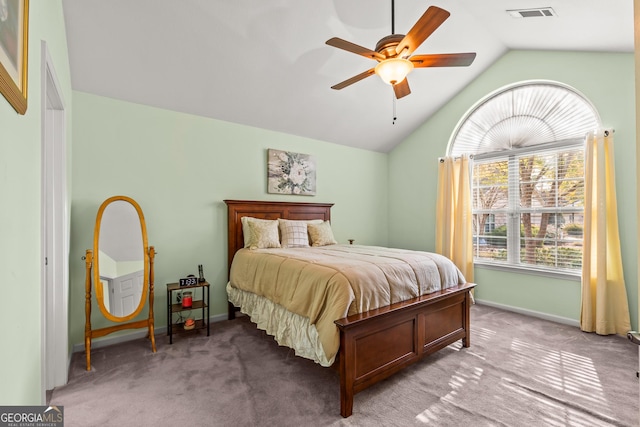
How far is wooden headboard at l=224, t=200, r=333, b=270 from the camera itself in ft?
11.5

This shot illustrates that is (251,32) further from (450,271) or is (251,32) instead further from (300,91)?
(450,271)

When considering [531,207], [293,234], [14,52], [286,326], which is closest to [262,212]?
[293,234]

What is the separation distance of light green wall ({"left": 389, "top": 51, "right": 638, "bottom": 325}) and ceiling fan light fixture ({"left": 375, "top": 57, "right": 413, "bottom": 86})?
2.54 meters

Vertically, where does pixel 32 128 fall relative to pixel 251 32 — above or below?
below

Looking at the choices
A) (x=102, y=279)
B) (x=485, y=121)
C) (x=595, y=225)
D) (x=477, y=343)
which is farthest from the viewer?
(x=485, y=121)

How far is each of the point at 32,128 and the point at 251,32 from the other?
2.04 meters

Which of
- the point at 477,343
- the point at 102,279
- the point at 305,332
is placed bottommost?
the point at 477,343

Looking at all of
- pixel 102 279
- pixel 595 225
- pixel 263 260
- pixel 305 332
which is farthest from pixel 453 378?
pixel 102 279

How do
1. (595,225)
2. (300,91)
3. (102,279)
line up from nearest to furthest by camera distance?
(102,279) < (595,225) < (300,91)

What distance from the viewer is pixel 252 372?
2260 millimetres

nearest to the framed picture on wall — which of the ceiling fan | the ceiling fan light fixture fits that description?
the ceiling fan

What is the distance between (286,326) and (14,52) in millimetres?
2131

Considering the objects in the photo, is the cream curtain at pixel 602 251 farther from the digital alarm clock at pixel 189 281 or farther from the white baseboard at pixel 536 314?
the digital alarm clock at pixel 189 281

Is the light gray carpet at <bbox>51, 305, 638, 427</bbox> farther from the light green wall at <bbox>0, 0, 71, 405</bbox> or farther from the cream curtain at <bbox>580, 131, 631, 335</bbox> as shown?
the light green wall at <bbox>0, 0, 71, 405</bbox>
